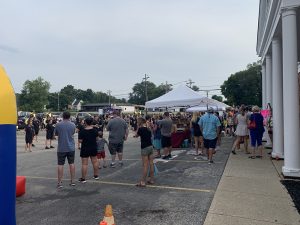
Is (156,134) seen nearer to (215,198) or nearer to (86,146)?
(86,146)

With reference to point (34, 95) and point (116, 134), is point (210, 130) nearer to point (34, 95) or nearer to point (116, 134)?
point (116, 134)

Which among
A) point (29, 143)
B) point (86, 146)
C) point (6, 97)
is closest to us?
point (6, 97)

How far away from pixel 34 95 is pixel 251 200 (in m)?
69.8

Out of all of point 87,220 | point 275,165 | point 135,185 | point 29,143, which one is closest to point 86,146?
point 135,185

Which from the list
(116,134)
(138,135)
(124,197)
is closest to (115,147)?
(116,134)

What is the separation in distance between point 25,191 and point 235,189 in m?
4.64

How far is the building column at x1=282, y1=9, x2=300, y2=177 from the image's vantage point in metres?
8.09

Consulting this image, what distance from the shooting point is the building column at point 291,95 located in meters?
8.09

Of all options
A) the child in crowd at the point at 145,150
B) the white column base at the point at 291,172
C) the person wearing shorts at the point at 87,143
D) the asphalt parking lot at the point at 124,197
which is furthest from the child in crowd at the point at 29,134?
the white column base at the point at 291,172

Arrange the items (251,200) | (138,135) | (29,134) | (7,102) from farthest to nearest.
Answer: (29,134) < (138,135) < (251,200) < (7,102)

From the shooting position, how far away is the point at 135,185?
768 centimetres

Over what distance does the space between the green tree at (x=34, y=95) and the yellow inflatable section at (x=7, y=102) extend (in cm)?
6998

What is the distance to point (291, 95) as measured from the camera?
820 centimetres

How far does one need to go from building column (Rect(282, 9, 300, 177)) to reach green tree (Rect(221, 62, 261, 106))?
55537mm
